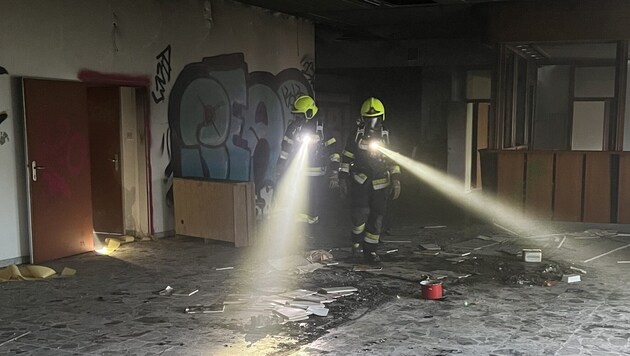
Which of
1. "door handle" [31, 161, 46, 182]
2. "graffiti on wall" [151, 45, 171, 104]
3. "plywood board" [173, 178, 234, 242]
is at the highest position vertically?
"graffiti on wall" [151, 45, 171, 104]

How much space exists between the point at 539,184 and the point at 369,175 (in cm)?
403

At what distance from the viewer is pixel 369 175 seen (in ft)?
23.5

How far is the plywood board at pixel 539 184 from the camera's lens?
9914 mm

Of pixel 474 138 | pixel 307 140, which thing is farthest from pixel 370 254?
pixel 474 138

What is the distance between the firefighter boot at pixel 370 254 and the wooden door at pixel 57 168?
3445 millimetres

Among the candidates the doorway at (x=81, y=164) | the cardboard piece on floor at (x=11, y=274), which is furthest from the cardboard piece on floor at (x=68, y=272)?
the doorway at (x=81, y=164)

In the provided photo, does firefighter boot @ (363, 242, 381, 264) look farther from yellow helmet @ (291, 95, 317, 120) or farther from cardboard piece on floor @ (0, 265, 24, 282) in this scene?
cardboard piece on floor @ (0, 265, 24, 282)

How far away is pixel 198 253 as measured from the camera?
7906 millimetres

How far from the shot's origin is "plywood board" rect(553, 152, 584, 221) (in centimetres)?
973

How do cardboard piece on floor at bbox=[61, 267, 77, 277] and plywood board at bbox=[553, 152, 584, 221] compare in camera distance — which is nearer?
cardboard piece on floor at bbox=[61, 267, 77, 277]

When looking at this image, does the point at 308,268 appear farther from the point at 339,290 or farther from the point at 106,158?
the point at 106,158

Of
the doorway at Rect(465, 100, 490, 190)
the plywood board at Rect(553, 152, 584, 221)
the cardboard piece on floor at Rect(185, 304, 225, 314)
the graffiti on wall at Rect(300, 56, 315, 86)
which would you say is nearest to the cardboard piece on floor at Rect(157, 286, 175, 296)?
the cardboard piece on floor at Rect(185, 304, 225, 314)

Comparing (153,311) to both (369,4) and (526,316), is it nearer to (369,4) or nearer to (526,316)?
(526,316)

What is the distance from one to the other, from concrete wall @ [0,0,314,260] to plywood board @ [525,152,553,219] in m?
4.54
